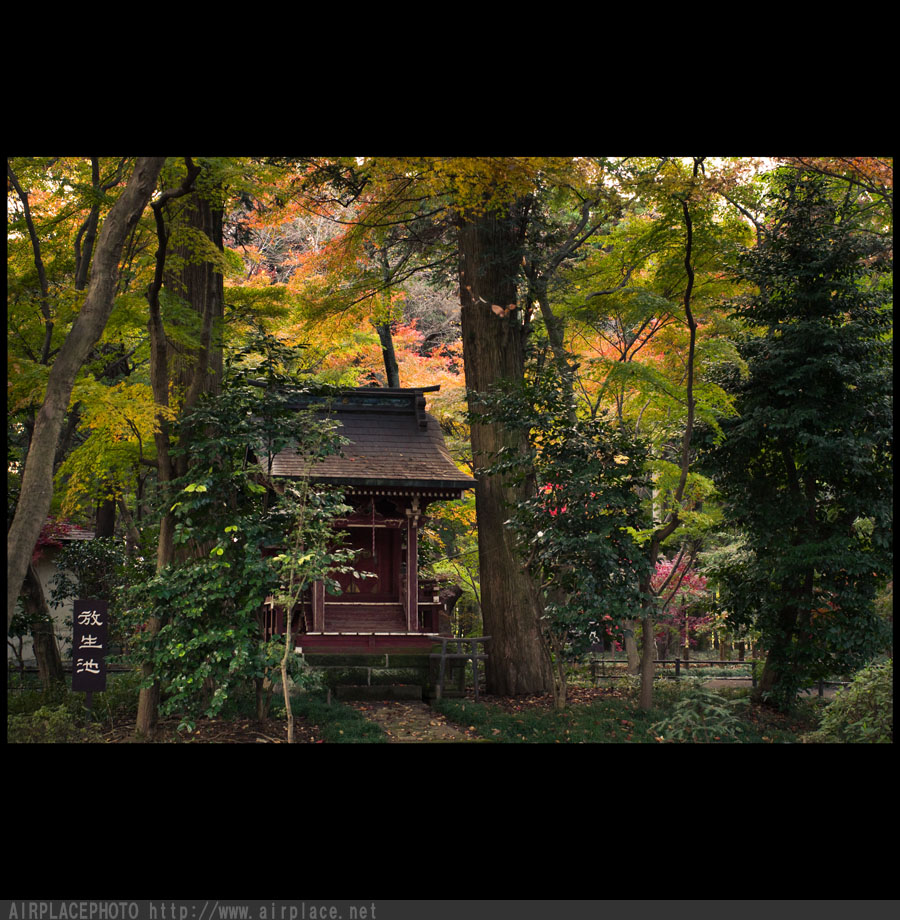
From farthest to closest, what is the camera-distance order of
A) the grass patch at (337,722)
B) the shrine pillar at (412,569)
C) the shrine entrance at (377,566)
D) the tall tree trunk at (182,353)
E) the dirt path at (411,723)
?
1. the shrine entrance at (377,566)
2. the shrine pillar at (412,569)
3. the dirt path at (411,723)
4. the grass patch at (337,722)
5. the tall tree trunk at (182,353)

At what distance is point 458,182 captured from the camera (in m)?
9.06

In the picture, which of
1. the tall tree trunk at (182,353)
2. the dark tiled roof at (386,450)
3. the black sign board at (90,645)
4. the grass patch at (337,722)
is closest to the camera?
the black sign board at (90,645)

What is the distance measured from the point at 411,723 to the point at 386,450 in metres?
4.82

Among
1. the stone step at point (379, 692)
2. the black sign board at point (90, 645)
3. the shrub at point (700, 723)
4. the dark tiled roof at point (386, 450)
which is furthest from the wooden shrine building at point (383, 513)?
the shrub at point (700, 723)

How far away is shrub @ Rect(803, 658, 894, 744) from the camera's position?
7.36m

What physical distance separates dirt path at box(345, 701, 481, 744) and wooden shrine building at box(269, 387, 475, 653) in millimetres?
1379

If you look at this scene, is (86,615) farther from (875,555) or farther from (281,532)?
(875,555)

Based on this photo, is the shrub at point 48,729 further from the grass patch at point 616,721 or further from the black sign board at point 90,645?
the grass patch at point 616,721

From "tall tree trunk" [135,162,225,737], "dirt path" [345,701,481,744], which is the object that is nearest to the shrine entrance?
"dirt path" [345,701,481,744]

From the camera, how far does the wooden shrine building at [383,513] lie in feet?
39.4

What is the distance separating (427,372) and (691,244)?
960 cm

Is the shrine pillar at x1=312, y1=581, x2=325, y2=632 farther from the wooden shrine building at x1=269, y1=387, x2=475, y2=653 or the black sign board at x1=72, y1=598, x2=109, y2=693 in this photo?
the black sign board at x1=72, y1=598, x2=109, y2=693

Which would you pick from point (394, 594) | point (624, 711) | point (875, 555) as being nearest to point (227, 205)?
point (394, 594)

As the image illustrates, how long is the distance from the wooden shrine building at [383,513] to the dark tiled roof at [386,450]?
0.02 metres
